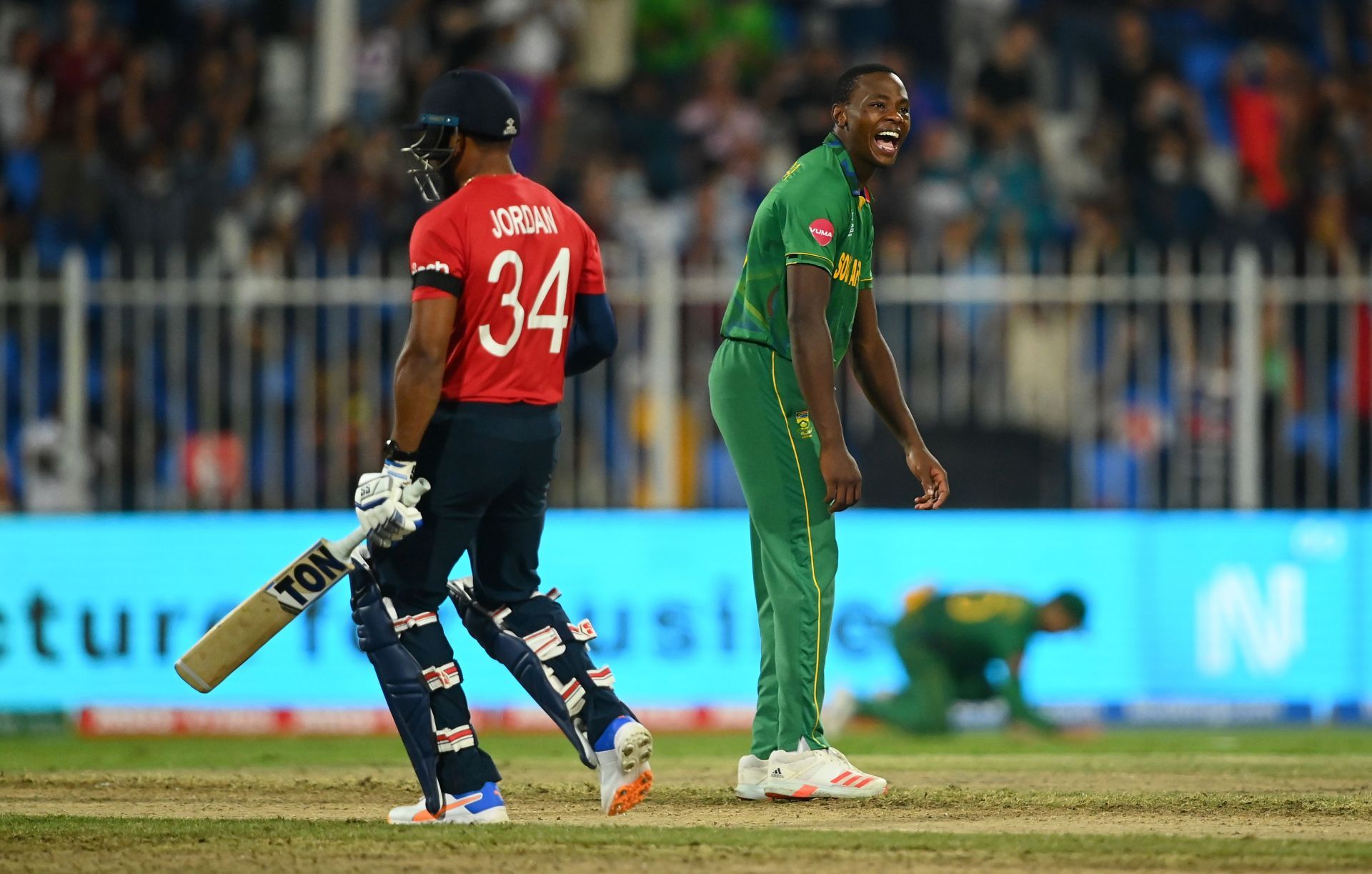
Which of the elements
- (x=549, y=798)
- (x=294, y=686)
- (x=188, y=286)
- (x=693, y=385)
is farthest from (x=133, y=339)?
(x=549, y=798)

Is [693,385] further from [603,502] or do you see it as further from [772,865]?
[772,865]

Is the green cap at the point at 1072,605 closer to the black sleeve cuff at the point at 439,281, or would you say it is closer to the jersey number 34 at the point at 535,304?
the jersey number 34 at the point at 535,304

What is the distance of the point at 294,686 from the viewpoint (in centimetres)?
1202

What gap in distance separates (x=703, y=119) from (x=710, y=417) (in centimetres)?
397

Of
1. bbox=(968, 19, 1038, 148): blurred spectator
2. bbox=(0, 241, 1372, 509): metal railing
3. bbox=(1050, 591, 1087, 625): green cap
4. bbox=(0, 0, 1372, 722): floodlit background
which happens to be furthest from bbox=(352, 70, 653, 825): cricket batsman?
bbox=(968, 19, 1038, 148): blurred spectator

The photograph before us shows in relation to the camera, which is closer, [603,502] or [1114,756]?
[1114,756]

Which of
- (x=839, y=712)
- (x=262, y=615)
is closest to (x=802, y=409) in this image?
(x=262, y=615)

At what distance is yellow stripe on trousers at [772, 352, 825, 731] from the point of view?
7234 millimetres

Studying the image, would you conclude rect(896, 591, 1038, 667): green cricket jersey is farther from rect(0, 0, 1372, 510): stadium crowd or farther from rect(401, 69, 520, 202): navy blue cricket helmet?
rect(401, 69, 520, 202): navy blue cricket helmet

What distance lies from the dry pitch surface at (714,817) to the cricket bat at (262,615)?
509 mm

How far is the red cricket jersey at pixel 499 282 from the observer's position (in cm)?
652

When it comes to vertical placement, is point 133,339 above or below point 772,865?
above

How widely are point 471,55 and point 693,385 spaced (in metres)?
5.20

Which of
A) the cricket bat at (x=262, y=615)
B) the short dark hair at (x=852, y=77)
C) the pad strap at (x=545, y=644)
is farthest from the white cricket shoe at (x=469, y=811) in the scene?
the short dark hair at (x=852, y=77)
